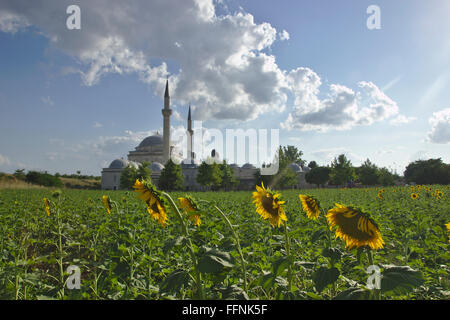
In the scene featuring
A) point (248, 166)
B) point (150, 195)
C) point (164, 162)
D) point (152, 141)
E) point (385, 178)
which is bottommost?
point (385, 178)

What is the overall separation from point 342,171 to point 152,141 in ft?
161

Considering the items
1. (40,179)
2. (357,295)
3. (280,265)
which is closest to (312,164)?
(40,179)

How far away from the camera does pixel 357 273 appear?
9.46 ft

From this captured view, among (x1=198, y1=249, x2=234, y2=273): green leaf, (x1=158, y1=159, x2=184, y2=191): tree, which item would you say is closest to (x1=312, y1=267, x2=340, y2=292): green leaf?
(x1=198, y1=249, x2=234, y2=273): green leaf

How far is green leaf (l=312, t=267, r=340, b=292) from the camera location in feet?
4.61

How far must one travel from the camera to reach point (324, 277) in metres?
1.46

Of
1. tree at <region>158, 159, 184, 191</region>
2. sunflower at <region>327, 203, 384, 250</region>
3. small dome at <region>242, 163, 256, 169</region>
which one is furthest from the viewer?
small dome at <region>242, 163, 256, 169</region>

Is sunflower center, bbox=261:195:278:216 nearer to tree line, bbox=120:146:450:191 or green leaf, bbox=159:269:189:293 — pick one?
green leaf, bbox=159:269:189:293

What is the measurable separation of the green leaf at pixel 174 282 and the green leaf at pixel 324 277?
0.71m

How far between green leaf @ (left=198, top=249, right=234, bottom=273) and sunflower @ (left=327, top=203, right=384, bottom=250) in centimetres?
71

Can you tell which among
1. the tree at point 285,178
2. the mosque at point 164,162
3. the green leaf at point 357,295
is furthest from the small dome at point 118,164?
the green leaf at point 357,295

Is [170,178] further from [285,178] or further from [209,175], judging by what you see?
[285,178]
